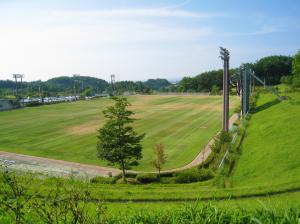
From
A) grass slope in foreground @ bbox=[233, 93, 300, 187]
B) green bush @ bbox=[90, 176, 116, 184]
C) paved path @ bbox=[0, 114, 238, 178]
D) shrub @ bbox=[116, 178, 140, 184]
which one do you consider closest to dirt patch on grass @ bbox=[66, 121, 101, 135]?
paved path @ bbox=[0, 114, 238, 178]

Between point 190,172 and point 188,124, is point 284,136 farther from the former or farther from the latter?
point 188,124

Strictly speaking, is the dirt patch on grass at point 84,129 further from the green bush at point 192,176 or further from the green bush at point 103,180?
the green bush at point 192,176

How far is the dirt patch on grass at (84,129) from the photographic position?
53125 mm

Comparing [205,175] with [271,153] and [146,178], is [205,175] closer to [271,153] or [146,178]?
[146,178]

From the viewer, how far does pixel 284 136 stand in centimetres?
3175

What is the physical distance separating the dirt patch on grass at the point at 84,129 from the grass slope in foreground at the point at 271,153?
2403 cm

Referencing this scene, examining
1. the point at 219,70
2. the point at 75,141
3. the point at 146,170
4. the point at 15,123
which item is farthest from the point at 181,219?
the point at 219,70

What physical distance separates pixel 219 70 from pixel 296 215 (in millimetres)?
157007

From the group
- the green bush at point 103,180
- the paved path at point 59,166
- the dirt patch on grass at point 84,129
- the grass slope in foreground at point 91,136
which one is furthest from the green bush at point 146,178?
the dirt patch on grass at point 84,129

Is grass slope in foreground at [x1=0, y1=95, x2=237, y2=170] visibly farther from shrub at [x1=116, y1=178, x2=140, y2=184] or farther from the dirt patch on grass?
shrub at [x1=116, y1=178, x2=140, y2=184]

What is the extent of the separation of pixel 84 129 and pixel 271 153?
34.5 m

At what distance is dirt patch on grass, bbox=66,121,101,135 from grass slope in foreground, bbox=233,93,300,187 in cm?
2403

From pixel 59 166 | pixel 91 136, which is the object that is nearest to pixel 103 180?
pixel 59 166

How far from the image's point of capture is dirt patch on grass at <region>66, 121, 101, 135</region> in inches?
2092
